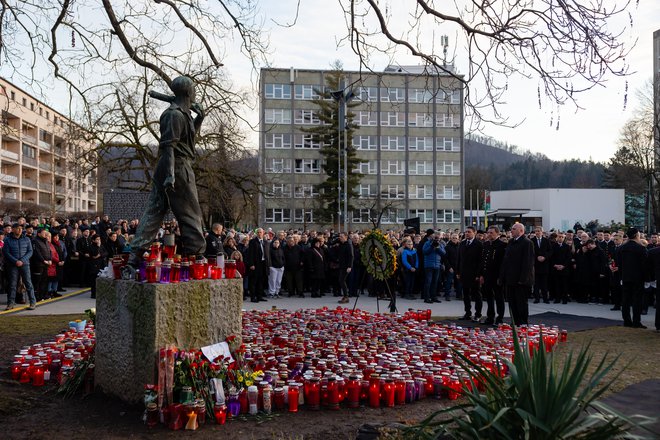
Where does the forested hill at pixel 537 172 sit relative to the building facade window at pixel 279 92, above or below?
below

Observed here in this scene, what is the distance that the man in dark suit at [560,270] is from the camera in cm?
1667

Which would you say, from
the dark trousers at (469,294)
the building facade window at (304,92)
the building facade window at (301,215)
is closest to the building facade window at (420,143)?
the building facade window at (304,92)

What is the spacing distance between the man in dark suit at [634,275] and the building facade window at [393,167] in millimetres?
60304

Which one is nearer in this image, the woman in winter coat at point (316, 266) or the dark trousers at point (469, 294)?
the dark trousers at point (469, 294)

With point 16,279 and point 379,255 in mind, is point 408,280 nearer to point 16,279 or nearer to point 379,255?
point 379,255

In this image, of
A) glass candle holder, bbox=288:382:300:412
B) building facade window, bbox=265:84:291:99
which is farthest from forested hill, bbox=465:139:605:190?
glass candle holder, bbox=288:382:300:412

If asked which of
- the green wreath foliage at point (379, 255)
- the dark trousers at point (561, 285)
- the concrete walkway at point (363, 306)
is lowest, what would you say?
the concrete walkway at point (363, 306)

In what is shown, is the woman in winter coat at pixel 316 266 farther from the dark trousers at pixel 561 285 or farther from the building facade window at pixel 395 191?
the building facade window at pixel 395 191

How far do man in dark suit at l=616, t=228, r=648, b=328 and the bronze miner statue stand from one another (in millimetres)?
9387

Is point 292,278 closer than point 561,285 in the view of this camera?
No

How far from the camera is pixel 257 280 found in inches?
655

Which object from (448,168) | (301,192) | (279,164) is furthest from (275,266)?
(448,168)

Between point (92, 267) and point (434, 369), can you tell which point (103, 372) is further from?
point (92, 267)

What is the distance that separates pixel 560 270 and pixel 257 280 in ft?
29.2
